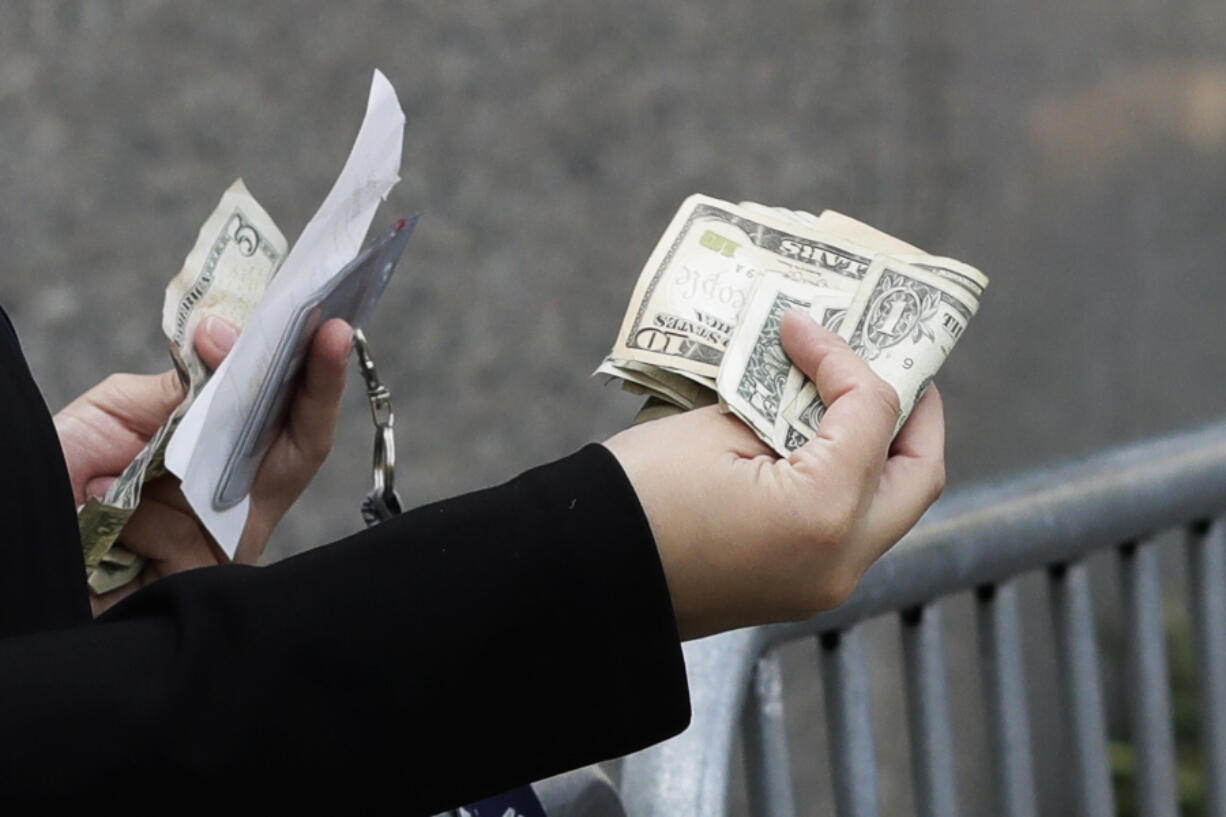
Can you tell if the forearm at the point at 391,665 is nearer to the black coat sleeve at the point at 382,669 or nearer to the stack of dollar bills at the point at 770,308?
the black coat sleeve at the point at 382,669

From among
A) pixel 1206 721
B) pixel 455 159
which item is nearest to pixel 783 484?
pixel 1206 721

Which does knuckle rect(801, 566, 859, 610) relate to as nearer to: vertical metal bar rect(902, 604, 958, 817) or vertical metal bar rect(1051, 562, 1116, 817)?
vertical metal bar rect(902, 604, 958, 817)

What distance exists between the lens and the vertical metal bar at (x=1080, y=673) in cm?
182

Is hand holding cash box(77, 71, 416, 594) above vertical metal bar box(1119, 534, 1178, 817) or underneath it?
above

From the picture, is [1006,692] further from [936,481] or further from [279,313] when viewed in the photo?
[279,313]

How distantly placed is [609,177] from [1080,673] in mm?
2360

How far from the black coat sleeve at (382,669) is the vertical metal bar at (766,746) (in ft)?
1.67

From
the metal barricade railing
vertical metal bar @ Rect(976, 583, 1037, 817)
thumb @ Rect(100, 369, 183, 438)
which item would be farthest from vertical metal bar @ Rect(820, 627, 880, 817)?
thumb @ Rect(100, 369, 183, 438)

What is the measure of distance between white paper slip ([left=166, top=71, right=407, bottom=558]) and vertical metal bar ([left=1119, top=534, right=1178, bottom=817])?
1.02 m

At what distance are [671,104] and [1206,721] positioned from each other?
239 centimetres

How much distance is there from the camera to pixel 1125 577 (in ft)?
6.34

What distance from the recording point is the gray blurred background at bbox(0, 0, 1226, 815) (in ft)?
10.4

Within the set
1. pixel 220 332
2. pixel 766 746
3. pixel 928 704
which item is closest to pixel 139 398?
pixel 220 332

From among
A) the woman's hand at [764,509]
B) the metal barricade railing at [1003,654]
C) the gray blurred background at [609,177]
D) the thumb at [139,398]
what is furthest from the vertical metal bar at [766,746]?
the gray blurred background at [609,177]
